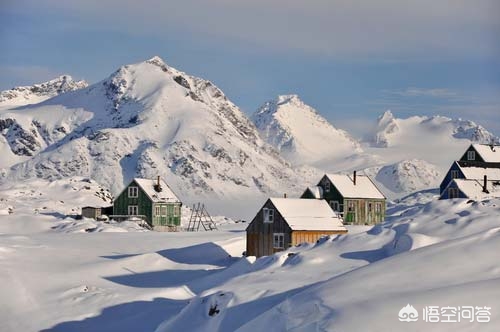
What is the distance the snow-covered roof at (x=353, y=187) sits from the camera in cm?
8506

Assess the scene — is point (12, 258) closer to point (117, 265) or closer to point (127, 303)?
point (117, 265)

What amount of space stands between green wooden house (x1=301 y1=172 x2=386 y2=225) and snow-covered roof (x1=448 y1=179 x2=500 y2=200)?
7.57 metres

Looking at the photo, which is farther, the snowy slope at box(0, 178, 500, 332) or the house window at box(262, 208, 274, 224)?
the house window at box(262, 208, 274, 224)

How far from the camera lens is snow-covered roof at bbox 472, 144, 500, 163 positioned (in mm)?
95750

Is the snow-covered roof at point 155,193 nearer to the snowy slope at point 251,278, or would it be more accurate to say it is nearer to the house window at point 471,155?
the snowy slope at point 251,278

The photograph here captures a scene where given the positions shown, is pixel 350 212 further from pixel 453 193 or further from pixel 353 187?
pixel 453 193

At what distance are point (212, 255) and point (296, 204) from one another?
19.1 ft

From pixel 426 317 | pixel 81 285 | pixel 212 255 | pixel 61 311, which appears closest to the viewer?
pixel 426 317

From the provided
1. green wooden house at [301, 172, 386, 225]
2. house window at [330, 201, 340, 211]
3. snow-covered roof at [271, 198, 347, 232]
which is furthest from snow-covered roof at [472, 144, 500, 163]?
snow-covered roof at [271, 198, 347, 232]

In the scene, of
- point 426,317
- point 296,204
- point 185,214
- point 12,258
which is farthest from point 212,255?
point 185,214

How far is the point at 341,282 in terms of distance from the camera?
24422mm

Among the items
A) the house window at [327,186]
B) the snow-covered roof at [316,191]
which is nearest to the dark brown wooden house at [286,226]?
the snow-covered roof at [316,191]

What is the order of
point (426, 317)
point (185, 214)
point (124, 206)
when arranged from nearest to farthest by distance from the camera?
point (426, 317)
point (124, 206)
point (185, 214)

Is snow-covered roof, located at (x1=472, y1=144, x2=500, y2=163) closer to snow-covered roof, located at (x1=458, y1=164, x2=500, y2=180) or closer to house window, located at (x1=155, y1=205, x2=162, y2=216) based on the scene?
snow-covered roof, located at (x1=458, y1=164, x2=500, y2=180)
